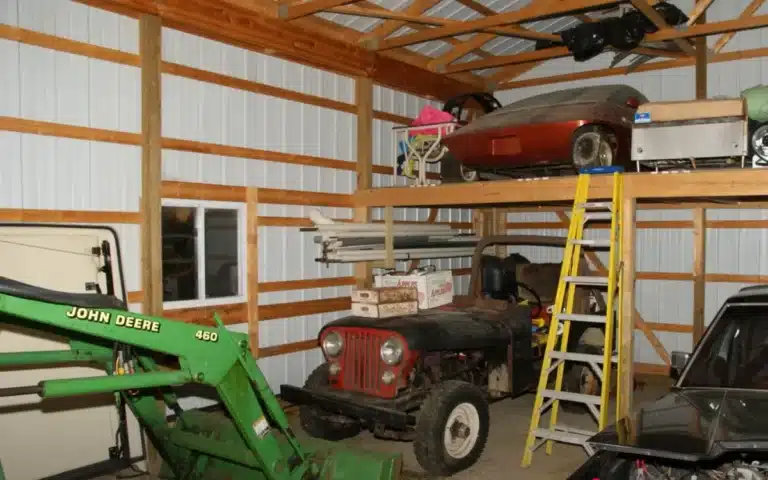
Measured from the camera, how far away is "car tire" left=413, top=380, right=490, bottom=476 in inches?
212

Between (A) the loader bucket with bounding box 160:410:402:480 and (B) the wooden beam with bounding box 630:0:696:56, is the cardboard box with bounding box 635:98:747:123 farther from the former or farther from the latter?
(A) the loader bucket with bounding box 160:410:402:480

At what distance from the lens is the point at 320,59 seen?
8023 millimetres

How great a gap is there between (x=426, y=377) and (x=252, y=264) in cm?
238

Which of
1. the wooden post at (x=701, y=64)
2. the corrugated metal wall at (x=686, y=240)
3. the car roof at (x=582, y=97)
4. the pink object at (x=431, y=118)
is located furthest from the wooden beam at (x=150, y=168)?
the wooden post at (x=701, y=64)

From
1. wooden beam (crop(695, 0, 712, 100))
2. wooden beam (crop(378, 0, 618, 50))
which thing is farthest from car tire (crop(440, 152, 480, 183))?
wooden beam (crop(695, 0, 712, 100))

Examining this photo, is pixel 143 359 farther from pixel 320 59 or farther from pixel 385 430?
pixel 320 59

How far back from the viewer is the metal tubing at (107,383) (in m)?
3.13

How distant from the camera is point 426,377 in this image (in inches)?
236

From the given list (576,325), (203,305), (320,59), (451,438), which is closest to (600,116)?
(576,325)

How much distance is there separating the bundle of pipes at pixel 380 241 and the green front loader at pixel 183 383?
8.81ft

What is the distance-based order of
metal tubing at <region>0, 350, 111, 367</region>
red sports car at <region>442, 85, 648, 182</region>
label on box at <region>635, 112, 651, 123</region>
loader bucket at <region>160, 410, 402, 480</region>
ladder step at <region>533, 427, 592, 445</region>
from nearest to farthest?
metal tubing at <region>0, 350, 111, 367</region> → loader bucket at <region>160, 410, 402, 480</region> → ladder step at <region>533, 427, 592, 445</region> → label on box at <region>635, 112, 651, 123</region> → red sports car at <region>442, 85, 648, 182</region>

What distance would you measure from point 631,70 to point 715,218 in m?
2.53

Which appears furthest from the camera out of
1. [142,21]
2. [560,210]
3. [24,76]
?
[560,210]

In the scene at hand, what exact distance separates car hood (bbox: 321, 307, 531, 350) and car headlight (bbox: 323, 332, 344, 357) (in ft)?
0.30
